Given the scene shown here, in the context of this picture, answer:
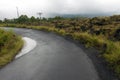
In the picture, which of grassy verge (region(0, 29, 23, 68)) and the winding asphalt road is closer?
the winding asphalt road

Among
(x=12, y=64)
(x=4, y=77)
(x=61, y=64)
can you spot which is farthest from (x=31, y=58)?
(x=4, y=77)

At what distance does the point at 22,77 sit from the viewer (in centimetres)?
1134

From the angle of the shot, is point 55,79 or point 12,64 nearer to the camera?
point 55,79

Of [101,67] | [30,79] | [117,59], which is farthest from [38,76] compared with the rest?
[117,59]

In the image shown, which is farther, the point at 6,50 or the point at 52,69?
the point at 6,50

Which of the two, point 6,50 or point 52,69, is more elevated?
point 52,69

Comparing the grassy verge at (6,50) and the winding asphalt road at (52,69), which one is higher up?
the winding asphalt road at (52,69)

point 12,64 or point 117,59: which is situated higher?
point 117,59

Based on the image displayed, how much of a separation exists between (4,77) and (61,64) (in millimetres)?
3117

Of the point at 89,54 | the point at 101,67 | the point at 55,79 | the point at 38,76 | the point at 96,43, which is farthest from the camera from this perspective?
the point at 96,43

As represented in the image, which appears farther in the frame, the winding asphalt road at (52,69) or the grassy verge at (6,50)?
the grassy verge at (6,50)

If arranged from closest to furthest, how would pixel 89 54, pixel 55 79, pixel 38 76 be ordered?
pixel 55 79, pixel 38 76, pixel 89 54

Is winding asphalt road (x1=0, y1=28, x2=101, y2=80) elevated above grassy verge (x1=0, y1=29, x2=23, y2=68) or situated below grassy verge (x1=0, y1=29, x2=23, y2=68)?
above

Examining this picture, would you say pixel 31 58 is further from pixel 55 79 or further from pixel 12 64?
pixel 55 79
